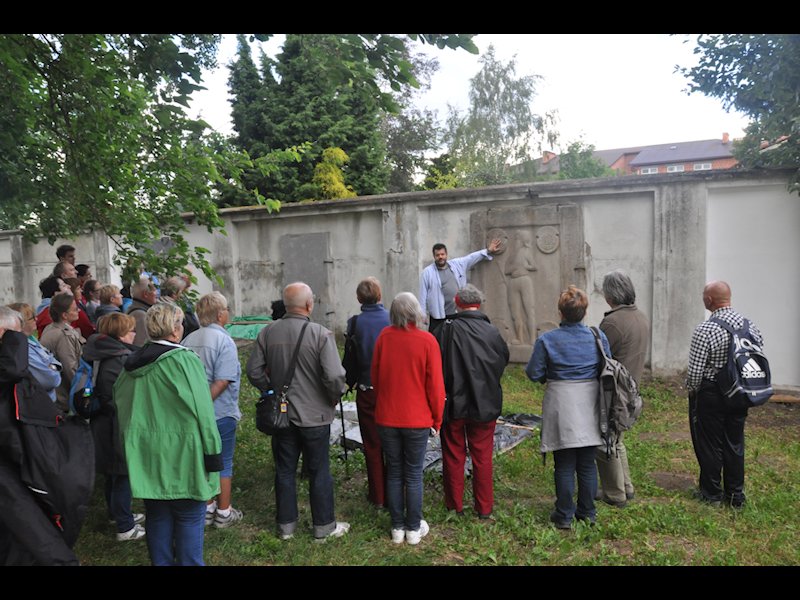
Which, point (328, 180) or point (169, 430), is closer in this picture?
point (169, 430)

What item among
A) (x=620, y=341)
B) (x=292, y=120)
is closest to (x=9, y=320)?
(x=620, y=341)

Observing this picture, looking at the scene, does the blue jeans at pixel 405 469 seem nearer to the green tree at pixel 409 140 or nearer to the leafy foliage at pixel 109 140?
the leafy foliage at pixel 109 140

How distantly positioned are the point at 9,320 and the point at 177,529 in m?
1.61

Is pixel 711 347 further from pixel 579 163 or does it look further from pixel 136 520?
pixel 579 163

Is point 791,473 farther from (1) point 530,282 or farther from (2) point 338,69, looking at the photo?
(2) point 338,69

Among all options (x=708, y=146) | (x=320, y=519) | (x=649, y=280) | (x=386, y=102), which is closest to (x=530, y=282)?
(x=649, y=280)

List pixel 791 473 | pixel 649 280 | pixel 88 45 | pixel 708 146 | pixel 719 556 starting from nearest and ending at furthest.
Answer: pixel 719 556 → pixel 88 45 → pixel 791 473 → pixel 649 280 → pixel 708 146

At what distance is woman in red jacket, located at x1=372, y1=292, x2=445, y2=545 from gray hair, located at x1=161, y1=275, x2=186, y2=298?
2345mm

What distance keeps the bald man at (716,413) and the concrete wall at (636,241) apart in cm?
374

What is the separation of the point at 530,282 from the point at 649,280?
1639mm

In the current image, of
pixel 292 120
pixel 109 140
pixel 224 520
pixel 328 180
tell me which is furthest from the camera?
pixel 292 120

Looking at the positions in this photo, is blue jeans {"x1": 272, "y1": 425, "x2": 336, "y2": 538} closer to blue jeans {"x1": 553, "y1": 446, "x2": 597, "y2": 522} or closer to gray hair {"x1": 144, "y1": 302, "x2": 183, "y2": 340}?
gray hair {"x1": 144, "y1": 302, "x2": 183, "y2": 340}

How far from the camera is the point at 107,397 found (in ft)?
12.9
